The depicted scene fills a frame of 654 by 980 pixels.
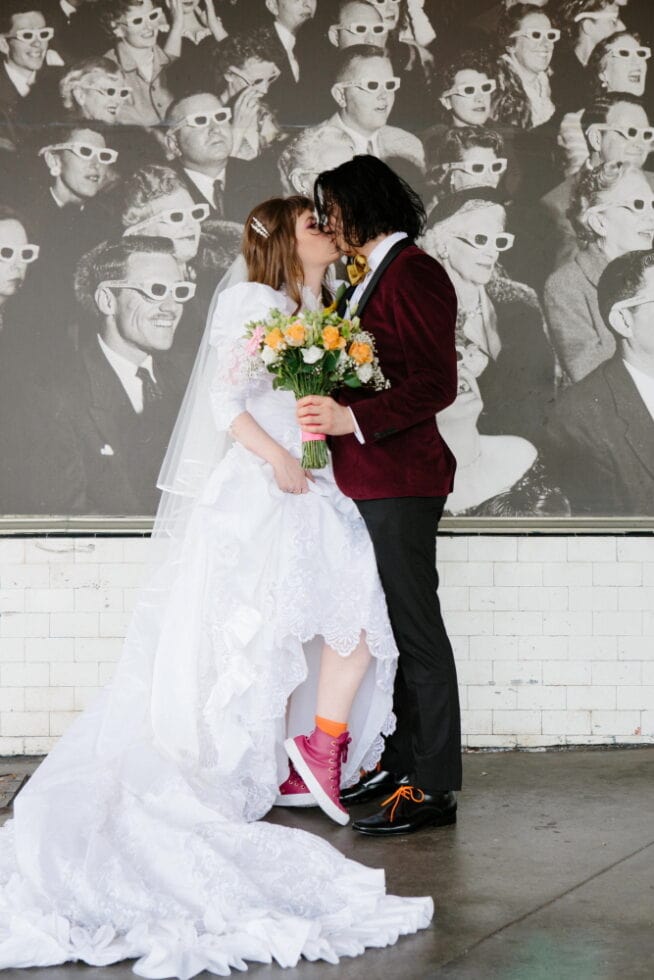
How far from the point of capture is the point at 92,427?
500cm

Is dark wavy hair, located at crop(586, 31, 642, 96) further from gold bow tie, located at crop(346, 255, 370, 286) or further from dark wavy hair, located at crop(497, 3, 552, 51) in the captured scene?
gold bow tie, located at crop(346, 255, 370, 286)

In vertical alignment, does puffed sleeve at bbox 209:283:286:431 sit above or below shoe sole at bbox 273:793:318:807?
above

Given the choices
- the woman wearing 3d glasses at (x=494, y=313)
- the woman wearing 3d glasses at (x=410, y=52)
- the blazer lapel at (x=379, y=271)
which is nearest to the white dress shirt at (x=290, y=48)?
the woman wearing 3d glasses at (x=410, y=52)

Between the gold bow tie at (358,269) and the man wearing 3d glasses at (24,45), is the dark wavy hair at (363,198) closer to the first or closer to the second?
the gold bow tie at (358,269)

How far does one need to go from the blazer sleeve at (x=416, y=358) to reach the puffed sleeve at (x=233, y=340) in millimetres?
431

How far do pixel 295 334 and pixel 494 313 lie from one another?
59.1 inches

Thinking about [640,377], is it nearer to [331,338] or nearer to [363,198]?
[363,198]

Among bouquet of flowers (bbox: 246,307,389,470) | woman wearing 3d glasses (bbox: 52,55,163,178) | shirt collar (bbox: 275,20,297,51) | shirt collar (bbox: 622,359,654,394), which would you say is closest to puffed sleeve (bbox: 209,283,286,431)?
bouquet of flowers (bbox: 246,307,389,470)

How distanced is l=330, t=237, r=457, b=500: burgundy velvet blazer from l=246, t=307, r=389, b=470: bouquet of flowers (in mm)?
94

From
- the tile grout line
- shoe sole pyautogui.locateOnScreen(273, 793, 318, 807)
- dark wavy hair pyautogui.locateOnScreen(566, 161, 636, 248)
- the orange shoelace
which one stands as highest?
dark wavy hair pyautogui.locateOnScreen(566, 161, 636, 248)

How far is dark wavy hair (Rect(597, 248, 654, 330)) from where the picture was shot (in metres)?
5.07

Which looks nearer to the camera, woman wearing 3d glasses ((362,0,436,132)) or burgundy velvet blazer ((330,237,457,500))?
burgundy velvet blazer ((330,237,457,500))

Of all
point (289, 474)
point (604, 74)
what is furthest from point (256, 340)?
point (604, 74)

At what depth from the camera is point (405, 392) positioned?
13.0 feet
